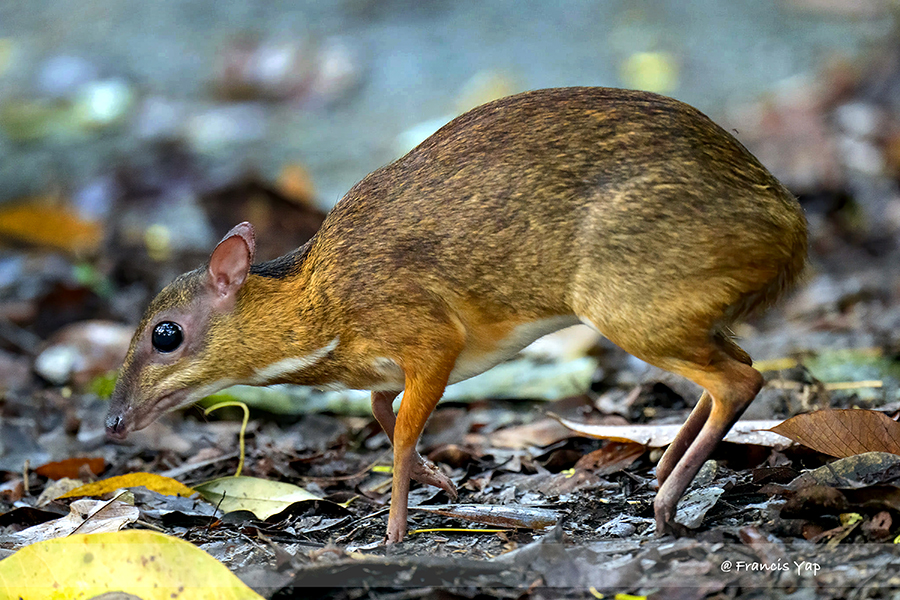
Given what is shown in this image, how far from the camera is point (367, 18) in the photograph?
619 inches

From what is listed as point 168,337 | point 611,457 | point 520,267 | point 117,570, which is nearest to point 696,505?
point 611,457

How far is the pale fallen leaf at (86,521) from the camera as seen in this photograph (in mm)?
4219

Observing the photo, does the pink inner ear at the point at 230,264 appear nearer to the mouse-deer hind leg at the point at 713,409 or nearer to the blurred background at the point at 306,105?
the mouse-deer hind leg at the point at 713,409

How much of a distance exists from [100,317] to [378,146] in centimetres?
488

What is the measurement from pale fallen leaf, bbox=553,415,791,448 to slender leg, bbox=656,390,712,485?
12.5 inches

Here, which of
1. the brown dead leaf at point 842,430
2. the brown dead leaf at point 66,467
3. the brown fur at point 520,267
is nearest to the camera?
the brown fur at point 520,267

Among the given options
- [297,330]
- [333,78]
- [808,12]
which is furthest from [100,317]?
[808,12]

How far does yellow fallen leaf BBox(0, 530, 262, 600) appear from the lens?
3.34 meters

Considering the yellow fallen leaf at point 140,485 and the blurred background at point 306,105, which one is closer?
the yellow fallen leaf at point 140,485

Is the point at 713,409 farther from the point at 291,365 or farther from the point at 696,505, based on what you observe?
the point at 291,365

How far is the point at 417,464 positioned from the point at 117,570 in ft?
4.88

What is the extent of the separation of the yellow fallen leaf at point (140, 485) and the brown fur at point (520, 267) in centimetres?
32

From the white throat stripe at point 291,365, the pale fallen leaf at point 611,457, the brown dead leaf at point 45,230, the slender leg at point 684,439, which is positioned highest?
the brown dead leaf at point 45,230

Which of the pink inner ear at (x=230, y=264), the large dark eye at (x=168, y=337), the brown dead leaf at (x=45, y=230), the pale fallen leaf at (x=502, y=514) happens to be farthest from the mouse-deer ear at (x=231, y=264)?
the brown dead leaf at (x=45, y=230)
